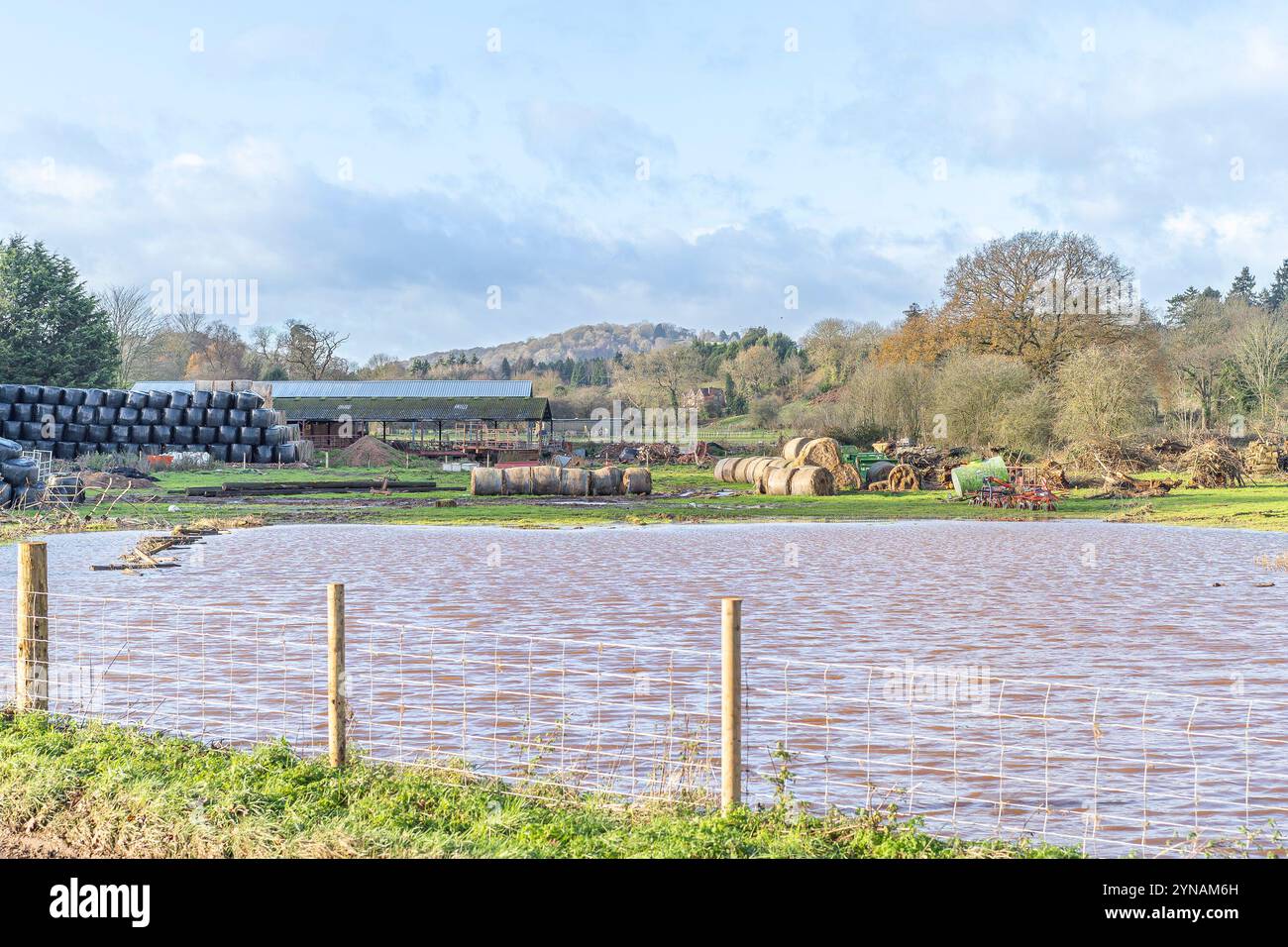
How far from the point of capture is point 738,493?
42.4 metres

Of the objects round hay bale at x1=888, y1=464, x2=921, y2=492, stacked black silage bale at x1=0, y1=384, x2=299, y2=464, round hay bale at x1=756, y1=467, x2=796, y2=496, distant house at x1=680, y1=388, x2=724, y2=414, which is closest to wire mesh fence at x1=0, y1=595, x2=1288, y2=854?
round hay bale at x1=756, y1=467, x2=796, y2=496

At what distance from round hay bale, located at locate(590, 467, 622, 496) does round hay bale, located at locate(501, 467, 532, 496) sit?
1933mm

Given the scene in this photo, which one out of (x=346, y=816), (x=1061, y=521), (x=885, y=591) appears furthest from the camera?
(x=1061, y=521)

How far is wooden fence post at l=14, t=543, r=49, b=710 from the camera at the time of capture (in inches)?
360

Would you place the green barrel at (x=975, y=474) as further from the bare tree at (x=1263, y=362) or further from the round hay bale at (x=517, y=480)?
the bare tree at (x=1263, y=362)

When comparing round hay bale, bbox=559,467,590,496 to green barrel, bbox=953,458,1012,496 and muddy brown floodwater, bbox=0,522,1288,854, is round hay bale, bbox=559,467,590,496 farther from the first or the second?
muddy brown floodwater, bbox=0,522,1288,854

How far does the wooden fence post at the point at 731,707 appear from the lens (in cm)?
689

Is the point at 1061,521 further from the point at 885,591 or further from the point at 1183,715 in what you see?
the point at 1183,715

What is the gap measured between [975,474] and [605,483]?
1113cm

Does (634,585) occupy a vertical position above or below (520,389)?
below
